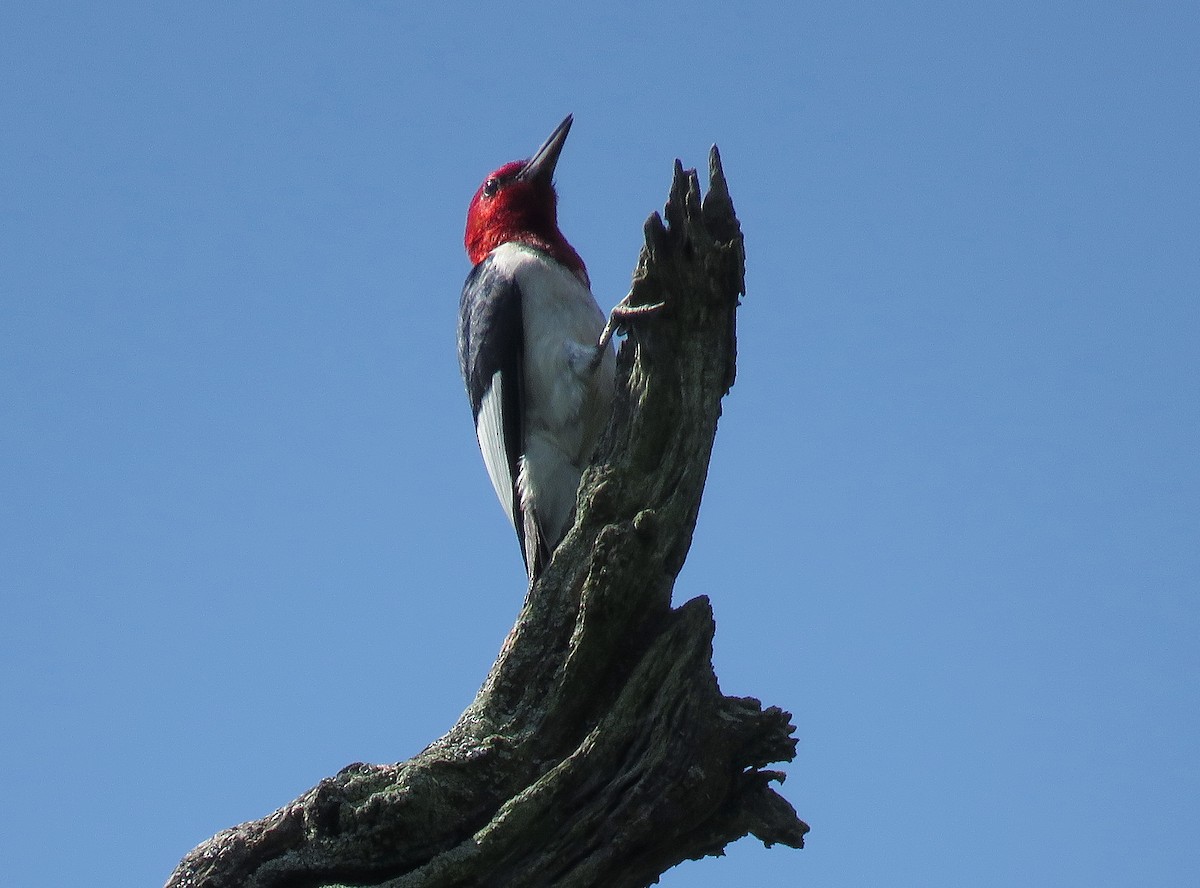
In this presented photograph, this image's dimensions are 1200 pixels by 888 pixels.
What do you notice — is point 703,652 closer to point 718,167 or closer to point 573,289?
point 718,167

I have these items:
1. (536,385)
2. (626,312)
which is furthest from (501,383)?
(626,312)

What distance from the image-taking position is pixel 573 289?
6719mm

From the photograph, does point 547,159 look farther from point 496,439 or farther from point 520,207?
point 496,439

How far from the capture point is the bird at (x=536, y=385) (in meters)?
6.35

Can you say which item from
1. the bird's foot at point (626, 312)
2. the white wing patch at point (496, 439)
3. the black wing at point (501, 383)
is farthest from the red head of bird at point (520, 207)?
the bird's foot at point (626, 312)

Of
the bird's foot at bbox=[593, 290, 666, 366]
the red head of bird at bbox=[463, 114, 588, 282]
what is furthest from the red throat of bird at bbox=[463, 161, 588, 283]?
the bird's foot at bbox=[593, 290, 666, 366]

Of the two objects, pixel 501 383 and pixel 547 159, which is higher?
pixel 547 159

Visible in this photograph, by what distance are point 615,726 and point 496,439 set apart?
229 cm

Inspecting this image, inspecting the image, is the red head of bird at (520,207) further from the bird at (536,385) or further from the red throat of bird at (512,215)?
the bird at (536,385)

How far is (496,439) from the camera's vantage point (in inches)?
259

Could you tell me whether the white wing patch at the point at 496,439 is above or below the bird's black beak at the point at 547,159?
below

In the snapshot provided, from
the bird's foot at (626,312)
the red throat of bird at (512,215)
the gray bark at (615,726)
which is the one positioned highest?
the red throat of bird at (512,215)

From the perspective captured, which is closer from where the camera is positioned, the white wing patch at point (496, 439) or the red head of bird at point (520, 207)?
the white wing patch at point (496, 439)

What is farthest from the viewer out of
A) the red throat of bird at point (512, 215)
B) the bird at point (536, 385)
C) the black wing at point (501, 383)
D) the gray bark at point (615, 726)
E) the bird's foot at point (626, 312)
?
the red throat of bird at point (512, 215)
